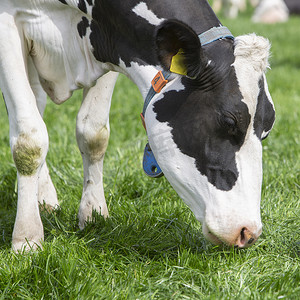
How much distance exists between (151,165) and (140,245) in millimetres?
437

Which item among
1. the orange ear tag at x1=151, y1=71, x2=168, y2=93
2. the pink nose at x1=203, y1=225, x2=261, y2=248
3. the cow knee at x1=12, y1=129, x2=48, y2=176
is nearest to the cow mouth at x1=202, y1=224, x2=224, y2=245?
the pink nose at x1=203, y1=225, x2=261, y2=248

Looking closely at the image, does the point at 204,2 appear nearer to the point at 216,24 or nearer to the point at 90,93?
the point at 216,24

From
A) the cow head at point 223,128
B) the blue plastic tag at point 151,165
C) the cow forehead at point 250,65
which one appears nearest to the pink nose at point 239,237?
the cow head at point 223,128

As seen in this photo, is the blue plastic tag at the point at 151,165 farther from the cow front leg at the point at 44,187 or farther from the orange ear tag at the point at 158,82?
the cow front leg at the point at 44,187

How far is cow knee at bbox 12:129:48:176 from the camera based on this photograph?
119 inches

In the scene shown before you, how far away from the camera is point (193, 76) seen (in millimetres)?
2523

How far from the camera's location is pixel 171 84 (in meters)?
2.70

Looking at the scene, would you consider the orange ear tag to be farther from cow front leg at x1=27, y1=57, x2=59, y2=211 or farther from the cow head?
cow front leg at x1=27, y1=57, x2=59, y2=211

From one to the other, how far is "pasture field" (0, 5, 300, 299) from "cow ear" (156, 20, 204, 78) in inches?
35.9

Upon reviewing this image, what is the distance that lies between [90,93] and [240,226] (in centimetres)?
141

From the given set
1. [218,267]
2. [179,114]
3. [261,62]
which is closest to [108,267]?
[218,267]

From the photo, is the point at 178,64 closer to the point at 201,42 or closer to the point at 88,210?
the point at 201,42

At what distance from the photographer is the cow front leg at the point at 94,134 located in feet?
11.6

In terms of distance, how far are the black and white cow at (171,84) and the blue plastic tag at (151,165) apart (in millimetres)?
137
